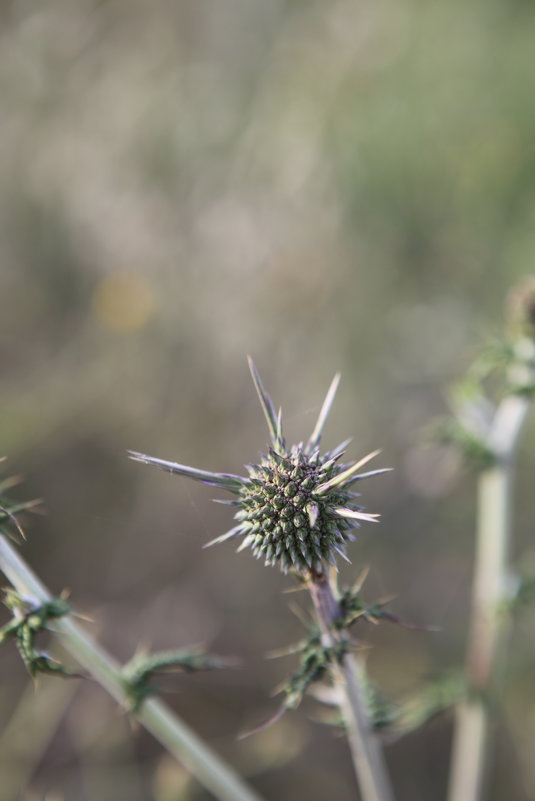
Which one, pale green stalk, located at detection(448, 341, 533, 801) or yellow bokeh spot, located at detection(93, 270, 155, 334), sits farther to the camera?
yellow bokeh spot, located at detection(93, 270, 155, 334)

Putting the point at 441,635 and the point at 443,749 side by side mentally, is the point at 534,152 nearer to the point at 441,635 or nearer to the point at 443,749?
the point at 441,635

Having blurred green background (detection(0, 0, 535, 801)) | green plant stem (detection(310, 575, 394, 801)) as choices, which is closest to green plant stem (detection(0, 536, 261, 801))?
green plant stem (detection(310, 575, 394, 801))

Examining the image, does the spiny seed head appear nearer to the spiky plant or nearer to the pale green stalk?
the spiky plant

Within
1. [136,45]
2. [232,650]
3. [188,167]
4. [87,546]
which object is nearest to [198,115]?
[188,167]

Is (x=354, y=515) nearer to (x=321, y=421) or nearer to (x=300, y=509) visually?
(x=300, y=509)

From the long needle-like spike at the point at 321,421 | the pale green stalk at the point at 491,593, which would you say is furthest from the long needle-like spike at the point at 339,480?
the pale green stalk at the point at 491,593

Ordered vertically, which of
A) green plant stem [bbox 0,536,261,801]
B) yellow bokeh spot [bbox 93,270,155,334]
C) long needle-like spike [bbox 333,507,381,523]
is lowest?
green plant stem [bbox 0,536,261,801]
